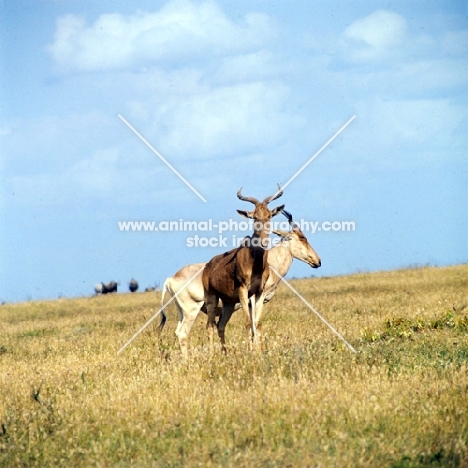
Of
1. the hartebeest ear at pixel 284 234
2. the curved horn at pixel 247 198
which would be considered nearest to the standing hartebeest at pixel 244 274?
the curved horn at pixel 247 198

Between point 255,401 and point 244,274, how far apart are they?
675cm

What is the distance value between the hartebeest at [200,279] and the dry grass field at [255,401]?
502 millimetres

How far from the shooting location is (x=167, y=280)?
58.9 feet

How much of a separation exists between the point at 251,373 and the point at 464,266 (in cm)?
2217

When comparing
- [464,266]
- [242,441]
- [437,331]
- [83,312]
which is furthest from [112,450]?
[464,266]

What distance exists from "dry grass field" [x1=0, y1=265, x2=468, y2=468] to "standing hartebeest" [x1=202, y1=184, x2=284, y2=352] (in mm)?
885

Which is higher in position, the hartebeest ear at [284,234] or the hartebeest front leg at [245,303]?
the hartebeest ear at [284,234]

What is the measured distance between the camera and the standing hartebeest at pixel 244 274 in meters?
16.4

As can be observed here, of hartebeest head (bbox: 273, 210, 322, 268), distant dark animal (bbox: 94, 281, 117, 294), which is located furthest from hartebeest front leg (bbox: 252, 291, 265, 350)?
distant dark animal (bbox: 94, 281, 117, 294)

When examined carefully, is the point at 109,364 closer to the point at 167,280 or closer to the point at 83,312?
the point at 167,280

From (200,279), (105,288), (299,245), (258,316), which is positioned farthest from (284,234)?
(105,288)

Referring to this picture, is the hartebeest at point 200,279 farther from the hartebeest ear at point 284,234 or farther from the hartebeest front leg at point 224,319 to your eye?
the hartebeest front leg at point 224,319

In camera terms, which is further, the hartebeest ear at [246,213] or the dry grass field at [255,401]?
the hartebeest ear at [246,213]

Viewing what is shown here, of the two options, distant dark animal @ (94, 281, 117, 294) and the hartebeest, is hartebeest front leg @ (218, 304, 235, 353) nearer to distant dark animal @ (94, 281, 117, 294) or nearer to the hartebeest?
the hartebeest
